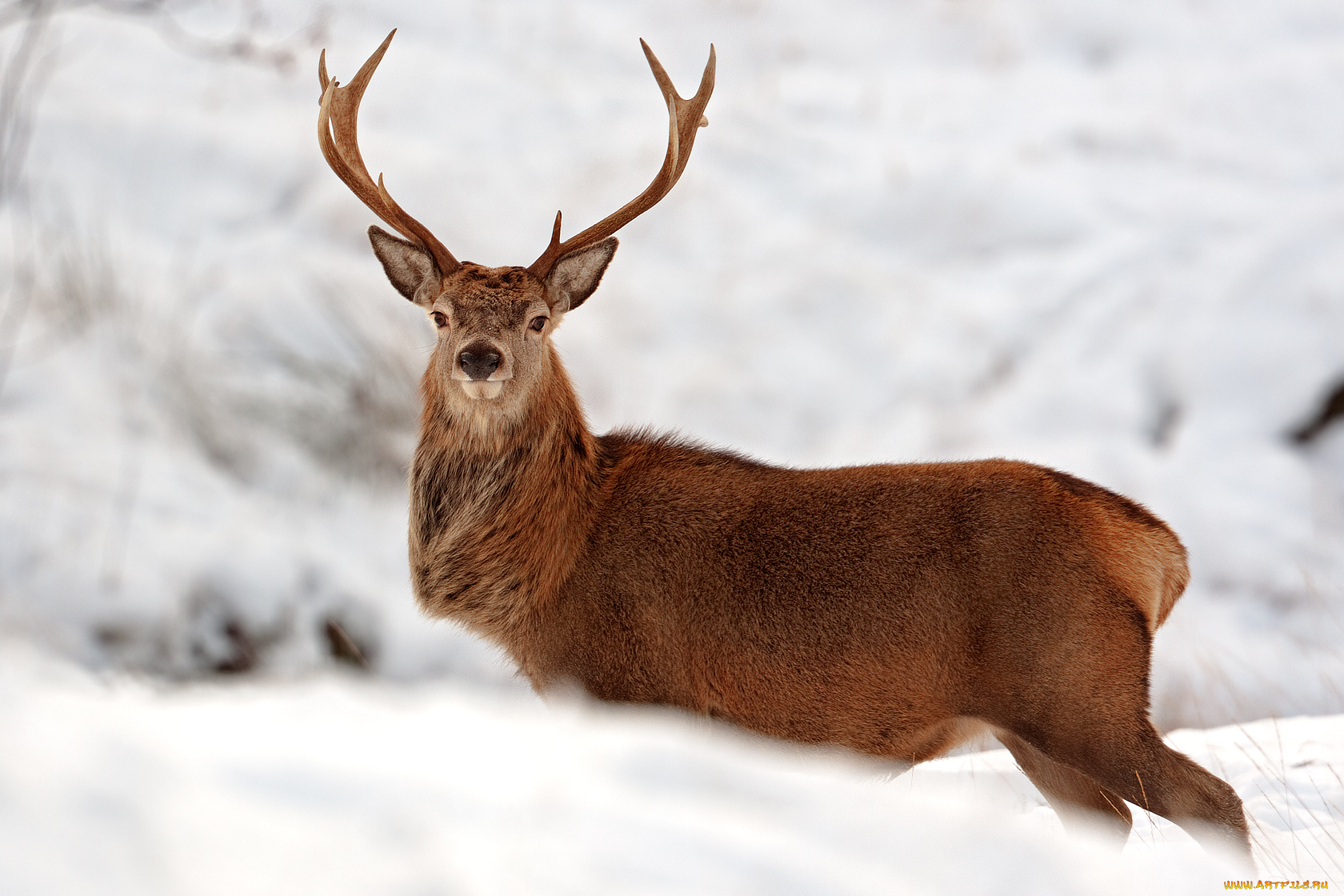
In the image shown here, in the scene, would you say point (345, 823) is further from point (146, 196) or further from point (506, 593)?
point (146, 196)

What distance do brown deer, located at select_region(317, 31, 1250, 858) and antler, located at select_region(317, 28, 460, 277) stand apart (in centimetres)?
35

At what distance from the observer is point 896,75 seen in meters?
14.2

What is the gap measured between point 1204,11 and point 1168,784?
13.8m

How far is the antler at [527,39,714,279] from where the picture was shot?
16.2 ft

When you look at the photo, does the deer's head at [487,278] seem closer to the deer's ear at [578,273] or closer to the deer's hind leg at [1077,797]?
the deer's ear at [578,273]

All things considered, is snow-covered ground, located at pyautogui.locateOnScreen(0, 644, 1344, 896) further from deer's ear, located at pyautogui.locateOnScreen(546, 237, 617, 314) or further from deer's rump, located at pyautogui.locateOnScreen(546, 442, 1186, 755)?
deer's ear, located at pyautogui.locateOnScreen(546, 237, 617, 314)

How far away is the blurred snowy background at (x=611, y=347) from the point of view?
179 cm

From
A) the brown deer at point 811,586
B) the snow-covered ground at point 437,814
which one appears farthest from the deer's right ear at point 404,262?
the snow-covered ground at point 437,814

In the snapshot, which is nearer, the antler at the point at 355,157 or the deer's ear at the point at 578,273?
the deer's ear at the point at 578,273

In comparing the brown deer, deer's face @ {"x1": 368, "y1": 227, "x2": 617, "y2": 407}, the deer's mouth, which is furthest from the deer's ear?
the deer's mouth

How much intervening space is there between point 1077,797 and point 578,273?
108 inches

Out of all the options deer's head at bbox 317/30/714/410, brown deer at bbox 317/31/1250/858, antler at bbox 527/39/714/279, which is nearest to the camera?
brown deer at bbox 317/31/1250/858

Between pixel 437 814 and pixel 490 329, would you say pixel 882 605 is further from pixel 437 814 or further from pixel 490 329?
pixel 437 814

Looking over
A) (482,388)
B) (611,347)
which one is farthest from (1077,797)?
(611,347)
